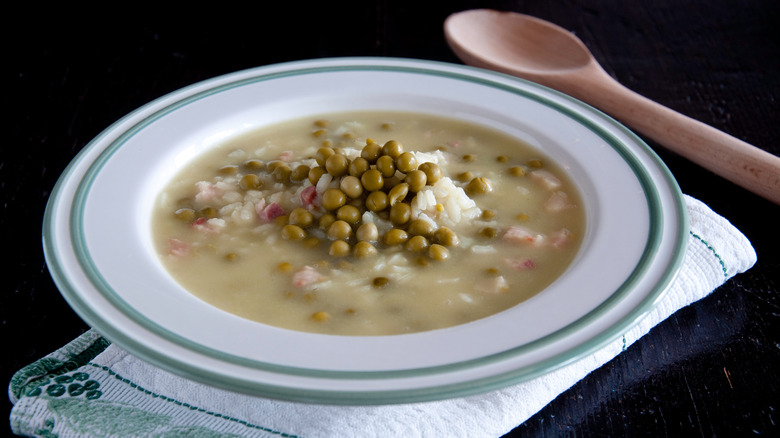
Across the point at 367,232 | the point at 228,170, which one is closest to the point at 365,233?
the point at 367,232

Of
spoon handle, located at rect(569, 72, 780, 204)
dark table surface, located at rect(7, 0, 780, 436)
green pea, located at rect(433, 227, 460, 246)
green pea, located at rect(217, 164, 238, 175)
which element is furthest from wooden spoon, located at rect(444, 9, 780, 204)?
green pea, located at rect(217, 164, 238, 175)

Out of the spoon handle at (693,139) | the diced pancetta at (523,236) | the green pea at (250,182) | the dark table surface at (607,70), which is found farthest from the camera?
the spoon handle at (693,139)

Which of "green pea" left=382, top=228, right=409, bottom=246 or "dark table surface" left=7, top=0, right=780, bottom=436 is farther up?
"green pea" left=382, top=228, right=409, bottom=246

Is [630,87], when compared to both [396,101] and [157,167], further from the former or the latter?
[157,167]

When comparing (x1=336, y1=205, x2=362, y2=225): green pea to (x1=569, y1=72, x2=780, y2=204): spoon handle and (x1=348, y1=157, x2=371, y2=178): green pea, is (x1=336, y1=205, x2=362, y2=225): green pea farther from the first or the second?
(x1=569, y1=72, x2=780, y2=204): spoon handle

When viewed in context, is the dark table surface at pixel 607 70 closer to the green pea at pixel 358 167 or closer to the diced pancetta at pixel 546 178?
the diced pancetta at pixel 546 178

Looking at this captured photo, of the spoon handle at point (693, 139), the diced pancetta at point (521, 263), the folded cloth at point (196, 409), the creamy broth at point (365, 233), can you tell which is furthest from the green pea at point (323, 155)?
the spoon handle at point (693, 139)

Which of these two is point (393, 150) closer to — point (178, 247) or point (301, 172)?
point (301, 172)
